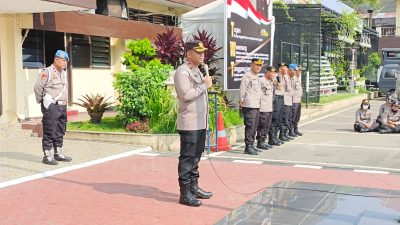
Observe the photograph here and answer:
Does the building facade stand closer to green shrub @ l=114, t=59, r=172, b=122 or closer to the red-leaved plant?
the red-leaved plant

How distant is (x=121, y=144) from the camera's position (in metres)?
10.6

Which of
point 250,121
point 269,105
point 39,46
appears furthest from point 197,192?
point 39,46

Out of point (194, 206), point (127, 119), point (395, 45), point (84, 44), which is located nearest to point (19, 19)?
point (84, 44)

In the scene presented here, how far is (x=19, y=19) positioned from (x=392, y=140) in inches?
376

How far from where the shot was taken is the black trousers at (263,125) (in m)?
10.4

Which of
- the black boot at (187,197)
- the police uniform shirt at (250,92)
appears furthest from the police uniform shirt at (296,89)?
the black boot at (187,197)

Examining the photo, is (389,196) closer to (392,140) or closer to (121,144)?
(121,144)

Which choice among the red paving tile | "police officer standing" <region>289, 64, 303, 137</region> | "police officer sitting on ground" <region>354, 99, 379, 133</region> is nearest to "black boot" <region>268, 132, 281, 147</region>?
"police officer standing" <region>289, 64, 303, 137</region>

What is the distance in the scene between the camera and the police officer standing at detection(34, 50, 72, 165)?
8297 mm

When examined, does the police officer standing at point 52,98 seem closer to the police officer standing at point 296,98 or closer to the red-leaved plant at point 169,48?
the red-leaved plant at point 169,48

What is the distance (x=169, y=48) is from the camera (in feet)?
39.7

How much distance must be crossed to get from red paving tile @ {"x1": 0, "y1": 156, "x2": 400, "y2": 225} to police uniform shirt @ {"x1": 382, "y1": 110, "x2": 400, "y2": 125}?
232 inches

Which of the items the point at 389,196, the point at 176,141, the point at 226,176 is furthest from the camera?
the point at 176,141

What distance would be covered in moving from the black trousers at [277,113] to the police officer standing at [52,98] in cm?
469
